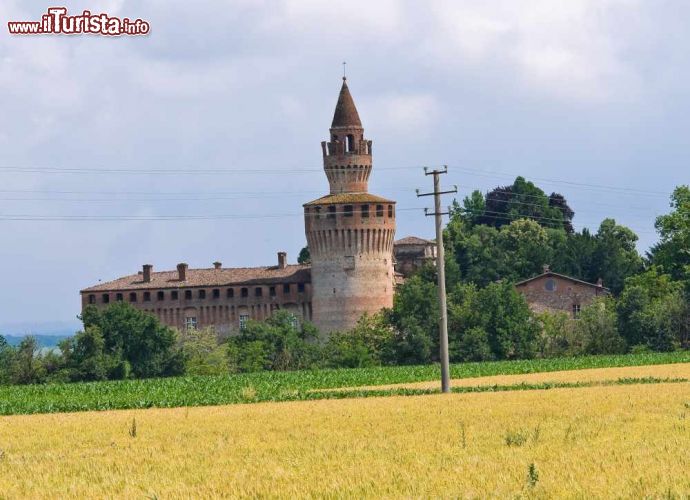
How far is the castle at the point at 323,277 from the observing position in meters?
90.1

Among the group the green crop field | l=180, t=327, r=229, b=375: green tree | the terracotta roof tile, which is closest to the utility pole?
the green crop field

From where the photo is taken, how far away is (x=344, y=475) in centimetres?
2052

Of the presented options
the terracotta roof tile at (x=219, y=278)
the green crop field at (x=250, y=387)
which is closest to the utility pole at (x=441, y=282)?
the green crop field at (x=250, y=387)

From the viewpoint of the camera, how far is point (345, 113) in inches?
3787

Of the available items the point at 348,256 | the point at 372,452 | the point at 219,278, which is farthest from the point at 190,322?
the point at 372,452

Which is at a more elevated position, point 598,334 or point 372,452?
point 598,334

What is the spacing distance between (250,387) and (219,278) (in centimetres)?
4281

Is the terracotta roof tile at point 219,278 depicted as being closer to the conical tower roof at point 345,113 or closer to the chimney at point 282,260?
the chimney at point 282,260

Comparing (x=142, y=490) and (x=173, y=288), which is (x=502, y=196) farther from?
(x=142, y=490)

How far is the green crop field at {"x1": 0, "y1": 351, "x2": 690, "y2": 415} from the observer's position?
47.1m

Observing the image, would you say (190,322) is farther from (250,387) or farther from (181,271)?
(250,387)

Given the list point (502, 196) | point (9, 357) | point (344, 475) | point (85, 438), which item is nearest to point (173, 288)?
point (9, 357)

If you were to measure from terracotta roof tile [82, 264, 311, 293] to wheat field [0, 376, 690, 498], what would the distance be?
5683cm

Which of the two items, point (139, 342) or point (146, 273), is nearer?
point (139, 342)
